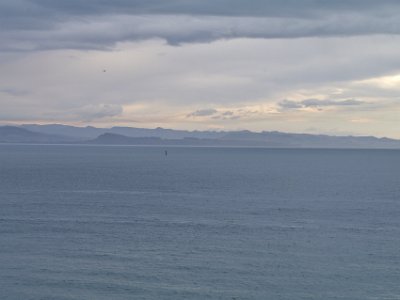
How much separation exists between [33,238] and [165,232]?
16.3 meters

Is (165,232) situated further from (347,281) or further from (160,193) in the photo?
(160,193)

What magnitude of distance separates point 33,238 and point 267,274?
30405 millimetres

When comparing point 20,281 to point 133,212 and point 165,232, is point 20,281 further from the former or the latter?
point 133,212

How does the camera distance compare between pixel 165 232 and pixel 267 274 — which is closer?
pixel 267 274

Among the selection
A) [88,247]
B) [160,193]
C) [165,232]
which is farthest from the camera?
[160,193]

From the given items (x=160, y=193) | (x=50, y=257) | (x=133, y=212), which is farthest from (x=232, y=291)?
(x=160, y=193)

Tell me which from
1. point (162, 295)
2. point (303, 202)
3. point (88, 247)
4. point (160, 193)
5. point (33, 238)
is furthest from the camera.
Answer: point (160, 193)

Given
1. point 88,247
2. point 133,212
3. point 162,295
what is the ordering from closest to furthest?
point 162,295
point 88,247
point 133,212

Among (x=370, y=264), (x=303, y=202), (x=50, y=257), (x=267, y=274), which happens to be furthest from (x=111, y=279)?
(x=303, y=202)

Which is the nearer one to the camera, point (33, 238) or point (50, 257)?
point (50, 257)

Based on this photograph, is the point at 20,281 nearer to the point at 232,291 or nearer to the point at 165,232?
the point at 232,291

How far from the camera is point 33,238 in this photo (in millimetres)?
71812

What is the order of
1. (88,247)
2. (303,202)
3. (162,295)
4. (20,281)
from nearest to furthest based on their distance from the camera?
1. (162,295)
2. (20,281)
3. (88,247)
4. (303,202)

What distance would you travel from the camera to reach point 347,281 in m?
54.9
